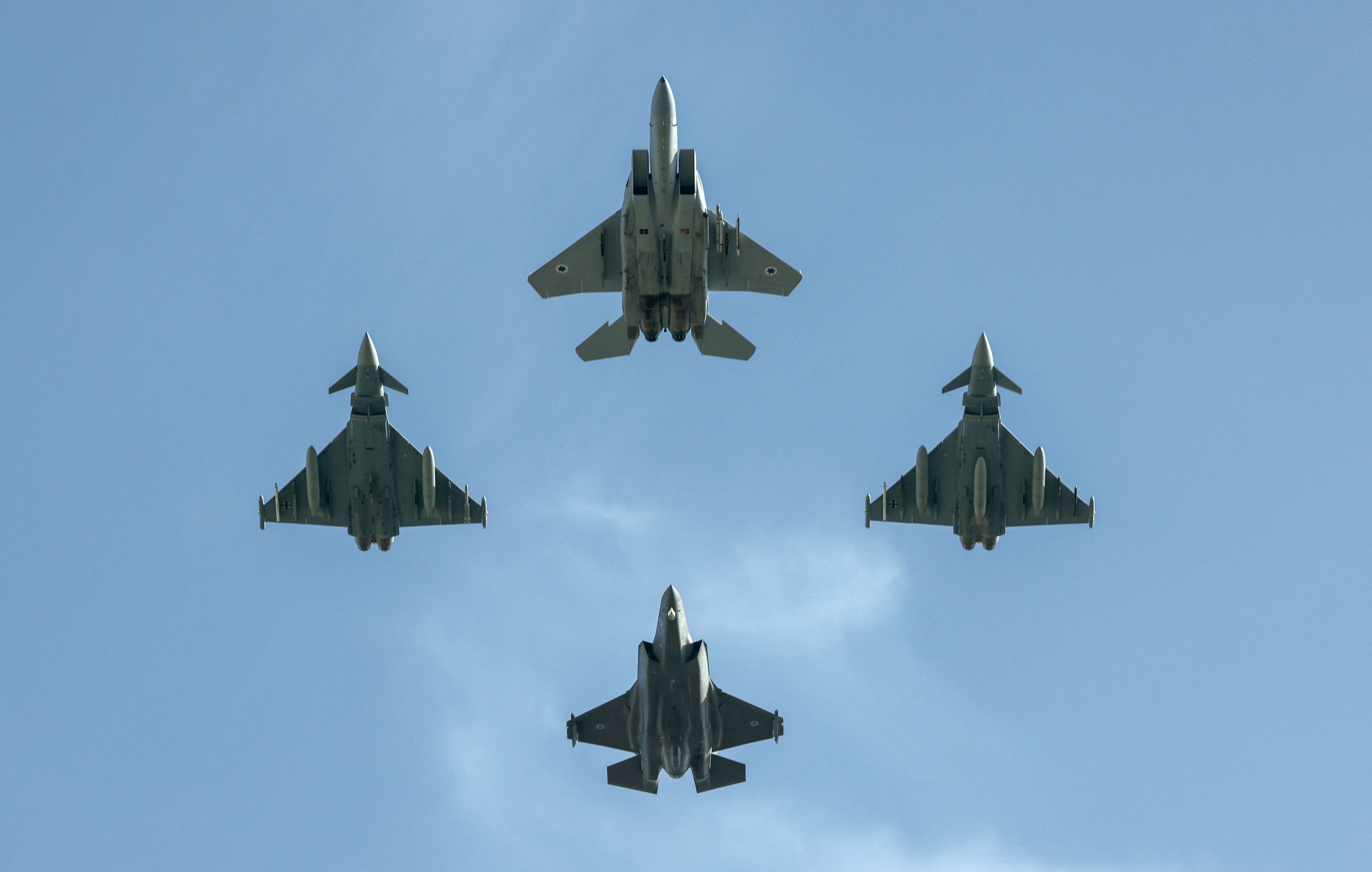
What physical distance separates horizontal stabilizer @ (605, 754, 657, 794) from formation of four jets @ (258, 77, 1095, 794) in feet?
3.78

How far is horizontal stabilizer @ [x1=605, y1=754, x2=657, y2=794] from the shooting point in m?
49.8

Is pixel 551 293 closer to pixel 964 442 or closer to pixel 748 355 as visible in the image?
pixel 748 355

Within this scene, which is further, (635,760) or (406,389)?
(635,760)

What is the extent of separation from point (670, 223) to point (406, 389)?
10.0 m

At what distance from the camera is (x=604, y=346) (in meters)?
45.9

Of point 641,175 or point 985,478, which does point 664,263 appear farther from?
point 985,478

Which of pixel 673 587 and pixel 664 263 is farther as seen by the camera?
pixel 673 587

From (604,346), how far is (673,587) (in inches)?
301

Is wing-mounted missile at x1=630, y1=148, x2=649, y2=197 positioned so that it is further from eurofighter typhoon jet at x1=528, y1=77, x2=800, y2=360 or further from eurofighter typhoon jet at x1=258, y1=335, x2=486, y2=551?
eurofighter typhoon jet at x1=258, y1=335, x2=486, y2=551

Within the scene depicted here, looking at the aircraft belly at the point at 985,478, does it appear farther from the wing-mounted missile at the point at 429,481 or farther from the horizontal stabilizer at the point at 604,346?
the wing-mounted missile at the point at 429,481

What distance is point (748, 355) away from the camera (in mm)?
46062

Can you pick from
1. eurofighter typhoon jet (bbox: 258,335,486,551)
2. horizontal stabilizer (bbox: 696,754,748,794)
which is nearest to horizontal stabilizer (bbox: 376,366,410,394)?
eurofighter typhoon jet (bbox: 258,335,486,551)

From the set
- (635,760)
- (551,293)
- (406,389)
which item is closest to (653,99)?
→ (551,293)

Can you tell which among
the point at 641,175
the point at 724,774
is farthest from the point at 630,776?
the point at 641,175
